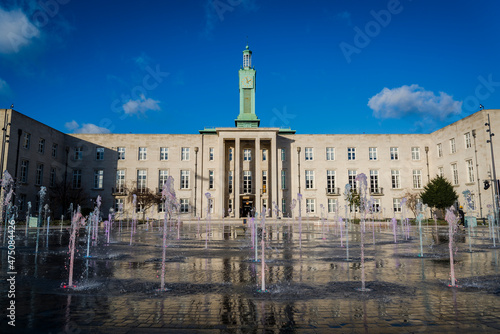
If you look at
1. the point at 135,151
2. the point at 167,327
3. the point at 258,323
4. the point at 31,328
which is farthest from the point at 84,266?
the point at 135,151

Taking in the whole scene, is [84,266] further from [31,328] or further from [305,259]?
[305,259]

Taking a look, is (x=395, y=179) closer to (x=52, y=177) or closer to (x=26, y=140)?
(x=52, y=177)

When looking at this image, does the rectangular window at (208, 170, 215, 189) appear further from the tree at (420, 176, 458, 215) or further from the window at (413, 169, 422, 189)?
the window at (413, 169, 422, 189)

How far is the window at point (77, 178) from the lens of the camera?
43.4m

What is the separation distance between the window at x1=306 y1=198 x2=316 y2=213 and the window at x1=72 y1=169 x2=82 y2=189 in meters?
30.0

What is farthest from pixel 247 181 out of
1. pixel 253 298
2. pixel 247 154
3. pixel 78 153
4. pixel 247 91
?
pixel 253 298

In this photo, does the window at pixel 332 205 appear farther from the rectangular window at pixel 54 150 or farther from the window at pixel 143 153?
the rectangular window at pixel 54 150

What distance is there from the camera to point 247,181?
44.9m

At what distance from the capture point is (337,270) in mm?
7906

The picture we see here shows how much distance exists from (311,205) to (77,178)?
31149 millimetres

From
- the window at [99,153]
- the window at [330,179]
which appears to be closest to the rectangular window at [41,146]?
the window at [99,153]

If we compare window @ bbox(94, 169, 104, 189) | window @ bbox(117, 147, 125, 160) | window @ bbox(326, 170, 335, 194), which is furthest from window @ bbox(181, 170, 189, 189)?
window @ bbox(326, 170, 335, 194)

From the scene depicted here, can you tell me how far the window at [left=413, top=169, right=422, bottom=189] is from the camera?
44.2 meters

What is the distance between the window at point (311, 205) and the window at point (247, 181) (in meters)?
7.92
